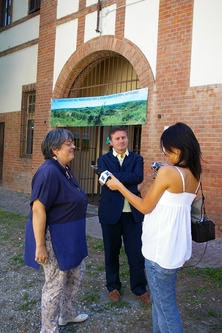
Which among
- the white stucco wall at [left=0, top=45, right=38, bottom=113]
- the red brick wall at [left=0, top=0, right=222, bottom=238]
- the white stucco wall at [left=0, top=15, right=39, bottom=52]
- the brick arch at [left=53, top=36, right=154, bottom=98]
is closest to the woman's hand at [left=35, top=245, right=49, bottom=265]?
the red brick wall at [left=0, top=0, right=222, bottom=238]

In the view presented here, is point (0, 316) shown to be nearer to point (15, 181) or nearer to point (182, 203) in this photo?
point (182, 203)

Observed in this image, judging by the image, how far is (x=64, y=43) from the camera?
889 cm

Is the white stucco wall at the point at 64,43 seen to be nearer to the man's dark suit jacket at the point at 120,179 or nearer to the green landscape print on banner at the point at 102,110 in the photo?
the green landscape print on banner at the point at 102,110

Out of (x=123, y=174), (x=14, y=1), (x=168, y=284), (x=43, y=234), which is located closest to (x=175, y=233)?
(x=168, y=284)

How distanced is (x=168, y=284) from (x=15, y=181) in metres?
9.51

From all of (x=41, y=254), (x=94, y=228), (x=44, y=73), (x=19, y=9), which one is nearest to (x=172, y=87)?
(x=94, y=228)

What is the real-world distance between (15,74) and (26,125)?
1941mm

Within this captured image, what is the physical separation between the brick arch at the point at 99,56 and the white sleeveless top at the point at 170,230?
5001mm

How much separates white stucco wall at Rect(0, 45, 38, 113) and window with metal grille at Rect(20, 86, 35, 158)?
0.26 m

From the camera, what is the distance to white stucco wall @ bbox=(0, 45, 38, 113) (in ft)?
34.3

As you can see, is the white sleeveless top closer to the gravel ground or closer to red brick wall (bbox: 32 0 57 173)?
the gravel ground

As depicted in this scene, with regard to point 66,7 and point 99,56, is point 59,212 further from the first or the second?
point 66,7

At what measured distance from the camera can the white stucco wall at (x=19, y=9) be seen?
426 inches

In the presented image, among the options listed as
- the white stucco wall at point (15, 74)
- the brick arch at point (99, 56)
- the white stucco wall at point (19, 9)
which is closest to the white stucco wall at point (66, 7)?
the brick arch at point (99, 56)
